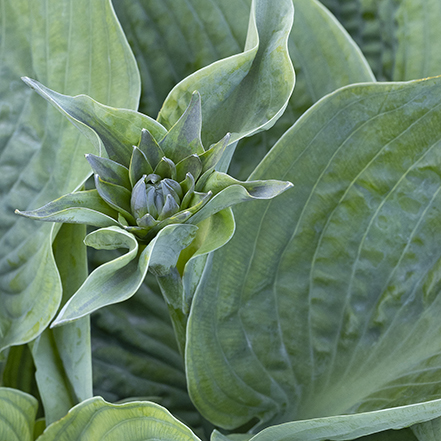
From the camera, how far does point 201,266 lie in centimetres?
29

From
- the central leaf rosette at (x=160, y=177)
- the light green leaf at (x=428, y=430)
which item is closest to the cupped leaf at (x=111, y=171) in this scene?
the central leaf rosette at (x=160, y=177)

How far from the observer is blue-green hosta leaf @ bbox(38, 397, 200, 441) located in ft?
0.88

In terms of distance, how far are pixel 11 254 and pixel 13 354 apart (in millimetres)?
72

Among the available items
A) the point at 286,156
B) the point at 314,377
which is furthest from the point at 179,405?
the point at 286,156

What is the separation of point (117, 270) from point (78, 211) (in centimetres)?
3

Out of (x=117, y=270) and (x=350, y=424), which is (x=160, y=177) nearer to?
(x=117, y=270)

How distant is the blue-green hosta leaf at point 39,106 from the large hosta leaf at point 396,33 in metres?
0.20

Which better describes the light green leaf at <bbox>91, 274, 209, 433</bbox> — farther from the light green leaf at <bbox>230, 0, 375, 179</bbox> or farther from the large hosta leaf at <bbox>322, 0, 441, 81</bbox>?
the large hosta leaf at <bbox>322, 0, 441, 81</bbox>

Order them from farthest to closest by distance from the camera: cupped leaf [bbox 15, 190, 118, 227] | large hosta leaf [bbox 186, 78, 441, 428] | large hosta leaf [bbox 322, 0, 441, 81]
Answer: large hosta leaf [bbox 322, 0, 441, 81] → large hosta leaf [bbox 186, 78, 441, 428] → cupped leaf [bbox 15, 190, 118, 227]

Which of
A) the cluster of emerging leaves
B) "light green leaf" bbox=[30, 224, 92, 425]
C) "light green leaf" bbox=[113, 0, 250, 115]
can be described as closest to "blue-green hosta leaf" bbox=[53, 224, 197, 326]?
the cluster of emerging leaves

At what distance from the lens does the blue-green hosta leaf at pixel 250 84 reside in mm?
264

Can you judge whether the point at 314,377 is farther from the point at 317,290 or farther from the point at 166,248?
the point at 166,248

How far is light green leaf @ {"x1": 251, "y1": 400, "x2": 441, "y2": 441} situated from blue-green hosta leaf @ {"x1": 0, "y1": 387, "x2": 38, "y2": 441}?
0.47 ft

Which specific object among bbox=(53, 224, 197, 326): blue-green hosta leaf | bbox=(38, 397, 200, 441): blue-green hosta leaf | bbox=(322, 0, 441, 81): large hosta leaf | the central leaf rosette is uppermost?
the central leaf rosette
